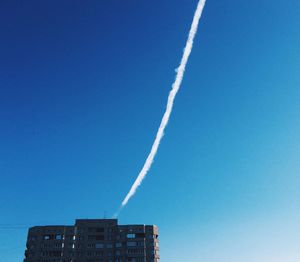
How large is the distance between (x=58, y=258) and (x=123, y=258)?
26.9m

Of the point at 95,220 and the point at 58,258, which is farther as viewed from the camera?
the point at 95,220

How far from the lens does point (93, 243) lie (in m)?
165

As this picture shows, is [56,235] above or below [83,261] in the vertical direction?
above

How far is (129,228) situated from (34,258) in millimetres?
41075

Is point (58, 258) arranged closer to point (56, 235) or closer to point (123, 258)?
point (56, 235)

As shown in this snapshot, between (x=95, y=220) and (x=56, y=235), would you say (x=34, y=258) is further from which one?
(x=95, y=220)

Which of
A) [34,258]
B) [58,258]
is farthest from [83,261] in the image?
[34,258]

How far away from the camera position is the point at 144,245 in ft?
538

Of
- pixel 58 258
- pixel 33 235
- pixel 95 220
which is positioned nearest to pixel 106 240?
pixel 95 220

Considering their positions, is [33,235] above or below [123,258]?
above

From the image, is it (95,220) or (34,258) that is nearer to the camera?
(34,258)

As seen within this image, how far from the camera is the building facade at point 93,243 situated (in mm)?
160875

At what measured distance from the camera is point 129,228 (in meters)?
168

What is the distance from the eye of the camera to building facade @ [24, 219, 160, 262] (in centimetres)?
16088
